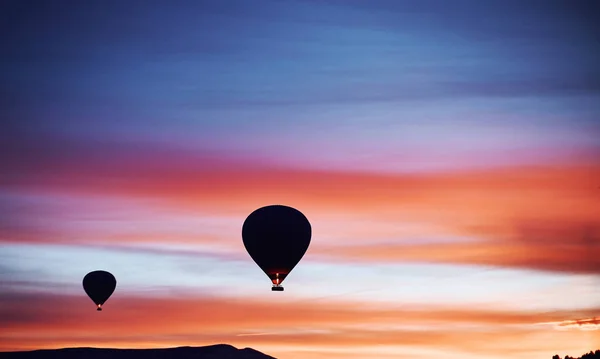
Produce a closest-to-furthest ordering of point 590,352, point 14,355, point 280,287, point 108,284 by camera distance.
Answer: point 280,287 < point 590,352 < point 108,284 < point 14,355

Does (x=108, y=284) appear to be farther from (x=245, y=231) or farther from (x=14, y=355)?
(x=14, y=355)

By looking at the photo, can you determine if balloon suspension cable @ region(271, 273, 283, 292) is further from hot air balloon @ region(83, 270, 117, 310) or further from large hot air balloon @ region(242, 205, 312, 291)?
hot air balloon @ region(83, 270, 117, 310)

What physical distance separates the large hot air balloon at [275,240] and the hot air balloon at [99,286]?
126ft

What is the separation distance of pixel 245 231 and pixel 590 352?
139 feet

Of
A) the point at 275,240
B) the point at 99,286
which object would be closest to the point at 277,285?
the point at 275,240

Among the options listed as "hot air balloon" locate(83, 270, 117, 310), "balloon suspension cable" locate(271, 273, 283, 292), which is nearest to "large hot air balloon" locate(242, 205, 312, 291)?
"balloon suspension cable" locate(271, 273, 283, 292)

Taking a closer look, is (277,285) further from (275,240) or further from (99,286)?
(99,286)

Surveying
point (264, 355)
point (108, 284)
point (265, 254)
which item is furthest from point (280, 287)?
point (264, 355)

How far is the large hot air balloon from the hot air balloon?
126 ft

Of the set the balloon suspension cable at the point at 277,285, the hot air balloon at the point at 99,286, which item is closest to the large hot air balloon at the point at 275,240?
the balloon suspension cable at the point at 277,285

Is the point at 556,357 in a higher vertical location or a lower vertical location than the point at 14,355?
lower

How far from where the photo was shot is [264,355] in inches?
7785

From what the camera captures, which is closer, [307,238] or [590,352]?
[307,238]

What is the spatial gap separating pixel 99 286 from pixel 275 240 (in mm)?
40269
